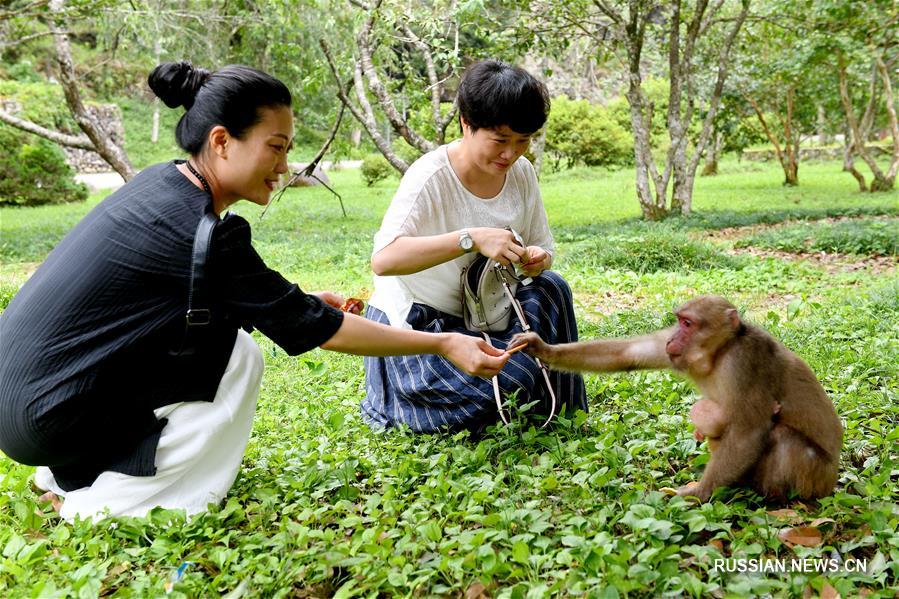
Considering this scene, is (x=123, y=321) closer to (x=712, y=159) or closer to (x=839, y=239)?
(x=839, y=239)

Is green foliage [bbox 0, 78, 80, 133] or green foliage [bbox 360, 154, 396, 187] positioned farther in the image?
green foliage [bbox 360, 154, 396, 187]

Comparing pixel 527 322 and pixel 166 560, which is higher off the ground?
pixel 527 322

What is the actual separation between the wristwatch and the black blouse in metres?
0.78

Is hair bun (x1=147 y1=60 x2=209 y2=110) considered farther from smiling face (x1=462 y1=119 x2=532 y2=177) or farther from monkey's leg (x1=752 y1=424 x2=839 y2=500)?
monkey's leg (x1=752 y1=424 x2=839 y2=500)

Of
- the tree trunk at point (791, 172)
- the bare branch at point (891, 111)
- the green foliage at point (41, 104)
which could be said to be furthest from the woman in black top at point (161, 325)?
the green foliage at point (41, 104)

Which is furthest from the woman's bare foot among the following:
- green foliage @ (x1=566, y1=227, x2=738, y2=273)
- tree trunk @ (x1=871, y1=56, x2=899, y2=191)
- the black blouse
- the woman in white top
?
tree trunk @ (x1=871, y1=56, x2=899, y2=191)

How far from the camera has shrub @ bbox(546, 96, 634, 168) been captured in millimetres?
23938

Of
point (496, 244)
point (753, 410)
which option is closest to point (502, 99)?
point (496, 244)

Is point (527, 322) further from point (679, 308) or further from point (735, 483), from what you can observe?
point (735, 483)

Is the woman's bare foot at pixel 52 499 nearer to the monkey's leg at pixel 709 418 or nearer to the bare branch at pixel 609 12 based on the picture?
the monkey's leg at pixel 709 418

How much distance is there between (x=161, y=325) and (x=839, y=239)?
29.3ft

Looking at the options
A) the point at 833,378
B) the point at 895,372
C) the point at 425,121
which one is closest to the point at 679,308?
the point at 833,378

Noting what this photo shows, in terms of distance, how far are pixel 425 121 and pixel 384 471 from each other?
9.22 m

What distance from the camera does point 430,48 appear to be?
10359mm
